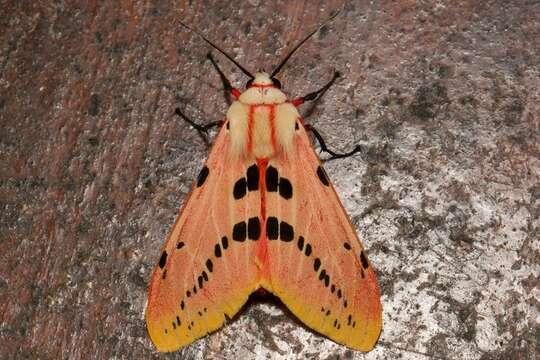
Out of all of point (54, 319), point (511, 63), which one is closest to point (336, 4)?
point (511, 63)

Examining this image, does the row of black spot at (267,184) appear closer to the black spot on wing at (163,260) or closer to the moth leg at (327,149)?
the moth leg at (327,149)

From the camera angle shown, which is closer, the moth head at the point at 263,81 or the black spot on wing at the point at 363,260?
the black spot on wing at the point at 363,260

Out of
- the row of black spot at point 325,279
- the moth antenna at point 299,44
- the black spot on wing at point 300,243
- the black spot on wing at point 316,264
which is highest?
the moth antenna at point 299,44

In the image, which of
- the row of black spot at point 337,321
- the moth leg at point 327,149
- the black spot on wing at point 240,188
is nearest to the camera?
the row of black spot at point 337,321

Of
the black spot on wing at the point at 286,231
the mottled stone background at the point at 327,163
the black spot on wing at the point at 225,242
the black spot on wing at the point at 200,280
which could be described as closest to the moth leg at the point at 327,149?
the mottled stone background at the point at 327,163

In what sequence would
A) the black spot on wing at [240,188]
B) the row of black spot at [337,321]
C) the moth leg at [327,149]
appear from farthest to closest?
the moth leg at [327,149], the black spot on wing at [240,188], the row of black spot at [337,321]

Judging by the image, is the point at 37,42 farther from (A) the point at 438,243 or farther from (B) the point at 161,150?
(A) the point at 438,243

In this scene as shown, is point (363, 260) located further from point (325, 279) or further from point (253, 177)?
point (253, 177)

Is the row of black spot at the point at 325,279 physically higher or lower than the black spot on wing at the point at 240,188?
lower
